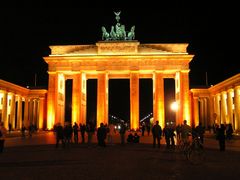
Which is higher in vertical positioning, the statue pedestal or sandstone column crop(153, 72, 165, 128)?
the statue pedestal

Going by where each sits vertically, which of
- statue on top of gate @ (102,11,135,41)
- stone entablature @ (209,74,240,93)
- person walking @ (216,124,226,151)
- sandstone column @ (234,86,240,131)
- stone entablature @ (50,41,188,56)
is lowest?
person walking @ (216,124,226,151)

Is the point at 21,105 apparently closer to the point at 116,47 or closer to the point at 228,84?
the point at 116,47

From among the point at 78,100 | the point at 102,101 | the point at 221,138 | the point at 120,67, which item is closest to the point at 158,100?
the point at 120,67

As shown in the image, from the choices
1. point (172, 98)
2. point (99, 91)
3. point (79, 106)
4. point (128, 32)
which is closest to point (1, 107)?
point (79, 106)

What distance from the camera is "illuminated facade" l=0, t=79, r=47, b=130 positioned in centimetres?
5062

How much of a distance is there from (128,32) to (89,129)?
3425cm

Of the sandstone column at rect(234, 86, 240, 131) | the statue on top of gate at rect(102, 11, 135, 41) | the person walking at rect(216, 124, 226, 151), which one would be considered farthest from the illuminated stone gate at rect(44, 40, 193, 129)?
the person walking at rect(216, 124, 226, 151)

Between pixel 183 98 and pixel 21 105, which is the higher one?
pixel 183 98

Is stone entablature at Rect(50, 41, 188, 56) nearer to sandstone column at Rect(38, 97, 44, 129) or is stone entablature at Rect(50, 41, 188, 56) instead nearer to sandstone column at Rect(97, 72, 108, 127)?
sandstone column at Rect(97, 72, 108, 127)

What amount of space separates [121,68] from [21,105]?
22.3 m

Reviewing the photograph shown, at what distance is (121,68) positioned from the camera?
176 feet

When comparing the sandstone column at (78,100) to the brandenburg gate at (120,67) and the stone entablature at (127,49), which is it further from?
the stone entablature at (127,49)

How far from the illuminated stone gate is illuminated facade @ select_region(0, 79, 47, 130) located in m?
6.68

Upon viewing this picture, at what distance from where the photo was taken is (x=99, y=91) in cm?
5375
